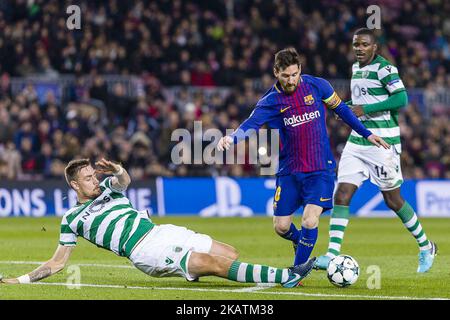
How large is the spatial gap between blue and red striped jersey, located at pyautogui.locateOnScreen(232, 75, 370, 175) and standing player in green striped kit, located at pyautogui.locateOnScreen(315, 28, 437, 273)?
117 centimetres

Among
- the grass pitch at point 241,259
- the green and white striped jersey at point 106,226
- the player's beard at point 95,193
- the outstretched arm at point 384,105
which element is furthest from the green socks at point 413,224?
the player's beard at point 95,193

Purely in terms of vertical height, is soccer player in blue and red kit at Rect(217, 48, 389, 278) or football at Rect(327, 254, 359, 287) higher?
soccer player in blue and red kit at Rect(217, 48, 389, 278)

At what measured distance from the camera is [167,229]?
902cm

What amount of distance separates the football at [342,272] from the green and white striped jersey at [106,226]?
1681 mm

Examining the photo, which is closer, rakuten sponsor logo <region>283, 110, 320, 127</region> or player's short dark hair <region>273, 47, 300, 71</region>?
player's short dark hair <region>273, 47, 300, 71</region>

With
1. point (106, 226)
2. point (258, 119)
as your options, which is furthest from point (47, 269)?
point (258, 119)

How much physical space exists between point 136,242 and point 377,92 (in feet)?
11.9

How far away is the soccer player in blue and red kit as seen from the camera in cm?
961

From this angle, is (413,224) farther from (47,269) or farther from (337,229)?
(47,269)

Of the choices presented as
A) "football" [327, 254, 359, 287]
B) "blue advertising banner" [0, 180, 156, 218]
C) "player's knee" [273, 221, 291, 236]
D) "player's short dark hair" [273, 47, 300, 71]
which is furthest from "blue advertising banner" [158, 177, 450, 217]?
"football" [327, 254, 359, 287]

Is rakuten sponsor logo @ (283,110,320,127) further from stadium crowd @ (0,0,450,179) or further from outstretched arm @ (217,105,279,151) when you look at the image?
stadium crowd @ (0,0,450,179)

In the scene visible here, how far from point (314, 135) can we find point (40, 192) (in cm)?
1162
